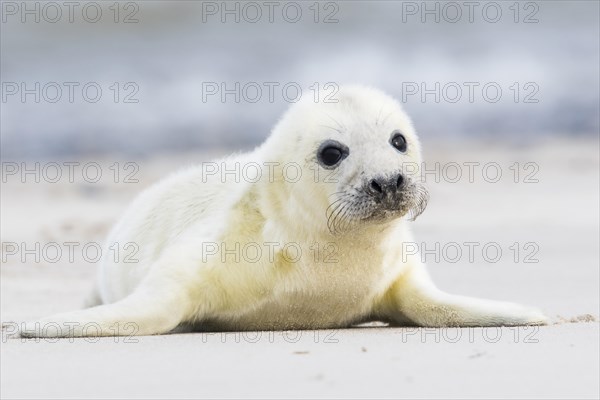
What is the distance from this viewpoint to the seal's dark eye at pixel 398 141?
5.52 metres

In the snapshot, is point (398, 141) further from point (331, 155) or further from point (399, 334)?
point (399, 334)

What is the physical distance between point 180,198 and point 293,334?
146cm

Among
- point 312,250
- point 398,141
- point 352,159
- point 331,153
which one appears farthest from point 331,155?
point 312,250

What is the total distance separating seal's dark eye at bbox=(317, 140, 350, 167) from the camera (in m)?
5.45

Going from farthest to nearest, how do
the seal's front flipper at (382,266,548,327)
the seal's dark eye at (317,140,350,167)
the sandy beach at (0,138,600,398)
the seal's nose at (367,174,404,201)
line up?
the seal's front flipper at (382,266,548,327)
the seal's dark eye at (317,140,350,167)
the seal's nose at (367,174,404,201)
the sandy beach at (0,138,600,398)

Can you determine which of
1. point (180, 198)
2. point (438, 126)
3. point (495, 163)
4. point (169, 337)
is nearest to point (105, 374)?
point (169, 337)

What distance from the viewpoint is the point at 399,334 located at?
5.32 metres

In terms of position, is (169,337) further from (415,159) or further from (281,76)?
(281,76)

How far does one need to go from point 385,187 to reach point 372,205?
9cm

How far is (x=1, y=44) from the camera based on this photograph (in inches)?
1198

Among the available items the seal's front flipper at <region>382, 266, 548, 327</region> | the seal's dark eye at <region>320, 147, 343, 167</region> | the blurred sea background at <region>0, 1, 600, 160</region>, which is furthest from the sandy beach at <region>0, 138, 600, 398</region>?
the blurred sea background at <region>0, 1, 600, 160</region>

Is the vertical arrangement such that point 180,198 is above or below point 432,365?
above

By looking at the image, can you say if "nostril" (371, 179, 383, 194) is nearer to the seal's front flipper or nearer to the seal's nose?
the seal's nose

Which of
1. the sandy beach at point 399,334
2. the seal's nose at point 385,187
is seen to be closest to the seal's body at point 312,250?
the seal's nose at point 385,187
